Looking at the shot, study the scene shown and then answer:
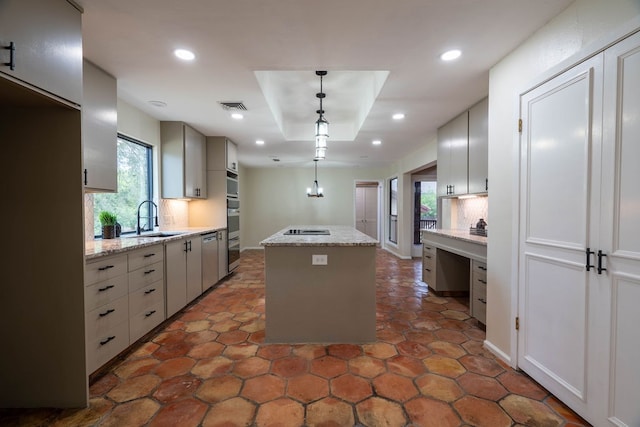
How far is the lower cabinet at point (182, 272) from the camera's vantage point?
2.97 m

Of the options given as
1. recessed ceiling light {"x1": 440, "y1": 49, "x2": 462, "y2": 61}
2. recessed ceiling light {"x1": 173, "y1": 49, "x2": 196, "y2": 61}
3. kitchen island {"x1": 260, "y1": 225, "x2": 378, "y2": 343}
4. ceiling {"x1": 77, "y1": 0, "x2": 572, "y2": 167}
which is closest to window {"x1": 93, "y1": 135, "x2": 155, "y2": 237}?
ceiling {"x1": 77, "y1": 0, "x2": 572, "y2": 167}

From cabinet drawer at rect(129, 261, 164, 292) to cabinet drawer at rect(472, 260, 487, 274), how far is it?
3.30 metres

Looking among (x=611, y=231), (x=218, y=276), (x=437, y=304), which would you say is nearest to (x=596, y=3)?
(x=611, y=231)

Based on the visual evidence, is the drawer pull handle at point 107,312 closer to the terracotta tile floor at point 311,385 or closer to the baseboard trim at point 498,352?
the terracotta tile floor at point 311,385

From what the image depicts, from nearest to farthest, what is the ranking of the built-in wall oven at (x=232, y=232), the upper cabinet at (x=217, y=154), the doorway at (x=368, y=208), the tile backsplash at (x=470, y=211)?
the tile backsplash at (x=470, y=211), the upper cabinet at (x=217, y=154), the built-in wall oven at (x=232, y=232), the doorway at (x=368, y=208)

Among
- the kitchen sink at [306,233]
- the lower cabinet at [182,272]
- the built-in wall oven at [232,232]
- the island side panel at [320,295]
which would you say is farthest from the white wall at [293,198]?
the island side panel at [320,295]

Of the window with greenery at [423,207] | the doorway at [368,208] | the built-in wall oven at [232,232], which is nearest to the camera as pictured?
the built-in wall oven at [232,232]

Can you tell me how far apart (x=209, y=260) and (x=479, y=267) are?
354 centimetres

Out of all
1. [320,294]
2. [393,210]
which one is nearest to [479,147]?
[320,294]

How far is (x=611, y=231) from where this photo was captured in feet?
4.61

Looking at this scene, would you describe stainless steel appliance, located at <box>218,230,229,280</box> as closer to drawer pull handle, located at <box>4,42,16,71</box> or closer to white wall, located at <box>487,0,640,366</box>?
drawer pull handle, located at <box>4,42,16,71</box>

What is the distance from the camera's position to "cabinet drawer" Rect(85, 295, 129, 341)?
1917 millimetres

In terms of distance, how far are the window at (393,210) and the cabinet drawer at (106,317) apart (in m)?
6.17

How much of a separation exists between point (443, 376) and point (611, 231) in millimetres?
1394
